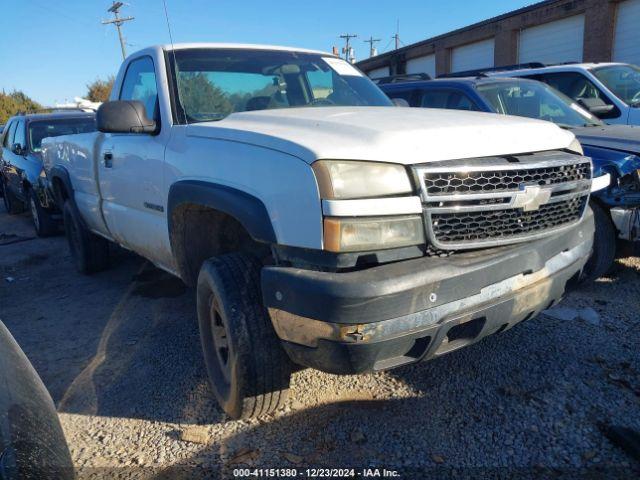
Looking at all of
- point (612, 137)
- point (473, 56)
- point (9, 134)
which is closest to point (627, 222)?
point (612, 137)

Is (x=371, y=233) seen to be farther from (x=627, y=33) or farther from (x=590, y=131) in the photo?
(x=627, y=33)

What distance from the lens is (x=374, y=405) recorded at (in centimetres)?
271

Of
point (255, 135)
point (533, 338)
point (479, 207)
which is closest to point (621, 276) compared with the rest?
point (533, 338)

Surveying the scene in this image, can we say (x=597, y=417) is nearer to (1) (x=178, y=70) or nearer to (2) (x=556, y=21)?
(1) (x=178, y=70)

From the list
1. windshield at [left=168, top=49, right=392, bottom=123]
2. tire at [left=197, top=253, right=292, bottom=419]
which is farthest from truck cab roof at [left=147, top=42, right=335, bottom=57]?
tire at [left=197, top=253, right=292, bottom=419]

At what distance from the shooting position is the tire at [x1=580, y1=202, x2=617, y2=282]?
12.8 ft

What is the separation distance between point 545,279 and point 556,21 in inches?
713

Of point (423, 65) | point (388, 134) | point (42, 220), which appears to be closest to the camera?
point (388, 134)

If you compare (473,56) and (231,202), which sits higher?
(473,56)

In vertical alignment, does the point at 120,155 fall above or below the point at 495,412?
above

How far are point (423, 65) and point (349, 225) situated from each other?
78.3 feet

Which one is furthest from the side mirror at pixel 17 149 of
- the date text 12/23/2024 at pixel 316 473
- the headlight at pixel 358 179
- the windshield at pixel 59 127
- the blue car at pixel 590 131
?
the headlight at pixel 358 179

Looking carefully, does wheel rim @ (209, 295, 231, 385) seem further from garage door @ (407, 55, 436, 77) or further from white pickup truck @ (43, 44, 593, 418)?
garage door @ (407, 55, 436, 77)

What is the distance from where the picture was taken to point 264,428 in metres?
2.58
